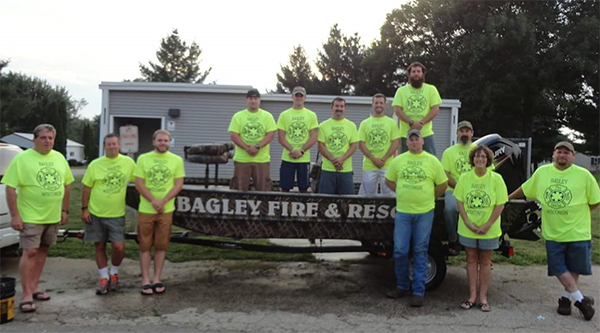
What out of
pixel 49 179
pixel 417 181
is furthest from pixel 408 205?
pixel 49 179

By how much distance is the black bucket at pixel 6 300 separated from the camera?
412cm

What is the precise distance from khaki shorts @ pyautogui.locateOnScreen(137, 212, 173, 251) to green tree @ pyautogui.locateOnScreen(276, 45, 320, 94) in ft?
114

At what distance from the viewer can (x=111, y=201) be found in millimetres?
4930

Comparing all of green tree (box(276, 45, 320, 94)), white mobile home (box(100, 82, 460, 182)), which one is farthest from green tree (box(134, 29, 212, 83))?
white mobile home (box(100, 82, 460, 182))

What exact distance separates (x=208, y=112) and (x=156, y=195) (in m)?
8.29

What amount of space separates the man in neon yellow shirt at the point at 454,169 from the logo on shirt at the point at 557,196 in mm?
796

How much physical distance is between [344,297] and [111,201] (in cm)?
262

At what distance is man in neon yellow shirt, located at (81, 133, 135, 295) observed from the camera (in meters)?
4.93

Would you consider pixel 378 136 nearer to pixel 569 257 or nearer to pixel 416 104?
pixel 416 104

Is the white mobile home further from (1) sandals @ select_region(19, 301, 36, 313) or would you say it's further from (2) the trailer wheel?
(1) sandals @ select_region(19, 301, 36, 313)

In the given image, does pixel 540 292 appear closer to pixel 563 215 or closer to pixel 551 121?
pixel 563 215

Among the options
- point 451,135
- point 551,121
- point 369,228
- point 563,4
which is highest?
point 563,4

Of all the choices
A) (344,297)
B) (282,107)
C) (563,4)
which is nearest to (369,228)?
(344,297)

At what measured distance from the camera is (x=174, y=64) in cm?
4994
